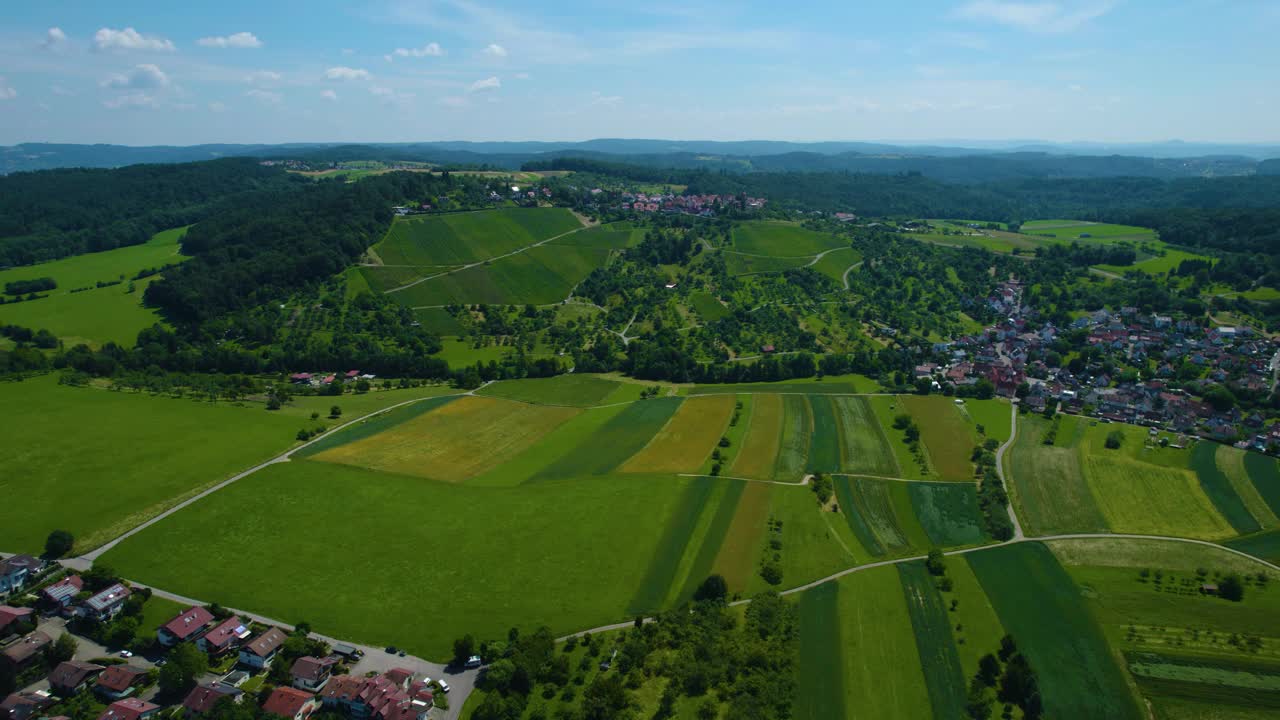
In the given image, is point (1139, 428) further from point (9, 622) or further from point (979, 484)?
point (9, 622)

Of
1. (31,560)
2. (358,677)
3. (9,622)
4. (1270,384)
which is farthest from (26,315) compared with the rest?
(1270,384)

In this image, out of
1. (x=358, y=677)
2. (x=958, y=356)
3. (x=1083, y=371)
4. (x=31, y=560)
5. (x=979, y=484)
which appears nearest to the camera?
(x=358, y=677)

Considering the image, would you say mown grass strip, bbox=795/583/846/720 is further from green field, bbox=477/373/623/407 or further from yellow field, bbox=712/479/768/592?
green field, bbox=477/373/623/407

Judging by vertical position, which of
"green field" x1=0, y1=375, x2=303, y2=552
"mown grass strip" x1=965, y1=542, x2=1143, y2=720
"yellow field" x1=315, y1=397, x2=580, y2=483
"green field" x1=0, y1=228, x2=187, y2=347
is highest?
"green field" x1=0, y1=228, x2=187, y2=347

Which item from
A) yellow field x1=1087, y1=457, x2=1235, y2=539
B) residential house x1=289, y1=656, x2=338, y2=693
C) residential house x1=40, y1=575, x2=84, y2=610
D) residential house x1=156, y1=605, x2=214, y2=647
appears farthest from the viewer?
yellow field x1=1087, y1=457, x2=1235, y2=539

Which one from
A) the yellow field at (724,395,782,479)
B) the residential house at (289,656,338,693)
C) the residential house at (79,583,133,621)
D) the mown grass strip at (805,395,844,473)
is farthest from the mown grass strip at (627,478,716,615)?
the residential house at (79,583,133,621)

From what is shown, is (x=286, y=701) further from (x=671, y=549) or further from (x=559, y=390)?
(x=559, y=390)

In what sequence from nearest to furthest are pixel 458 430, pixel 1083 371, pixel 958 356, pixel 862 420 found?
pixel 458 430, pixel 862 420, pixel 1083 371, pixel 958 356


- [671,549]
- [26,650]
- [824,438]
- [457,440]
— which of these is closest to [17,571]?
[26,650]
